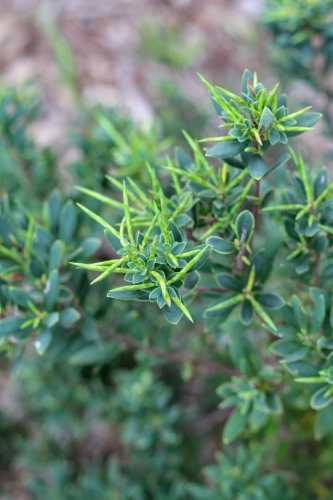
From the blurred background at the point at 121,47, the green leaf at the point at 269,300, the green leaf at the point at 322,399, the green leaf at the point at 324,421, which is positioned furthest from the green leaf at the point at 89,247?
the blurred background at the point at 121,47

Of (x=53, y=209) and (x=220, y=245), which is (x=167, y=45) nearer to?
(x=53, y=209)

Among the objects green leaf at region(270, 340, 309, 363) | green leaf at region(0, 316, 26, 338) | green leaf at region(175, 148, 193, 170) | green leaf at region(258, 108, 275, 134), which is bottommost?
green leaf at region(270, 340, 309, 363)

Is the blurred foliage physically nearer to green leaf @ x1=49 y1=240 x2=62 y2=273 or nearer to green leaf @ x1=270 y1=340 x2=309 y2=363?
green leaf @ x1=49 y1=240 x2=62 y2=273

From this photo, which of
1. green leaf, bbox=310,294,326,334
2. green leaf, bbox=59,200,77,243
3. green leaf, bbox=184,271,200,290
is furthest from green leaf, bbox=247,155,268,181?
green leaf, bbox=59,200,77,243

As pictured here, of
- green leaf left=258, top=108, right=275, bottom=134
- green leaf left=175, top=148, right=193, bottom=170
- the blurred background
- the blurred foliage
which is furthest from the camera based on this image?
the blurred background

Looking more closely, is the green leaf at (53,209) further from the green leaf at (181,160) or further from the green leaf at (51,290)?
the green leaf at (181,160)

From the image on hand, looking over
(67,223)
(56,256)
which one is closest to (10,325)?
(56,256)
